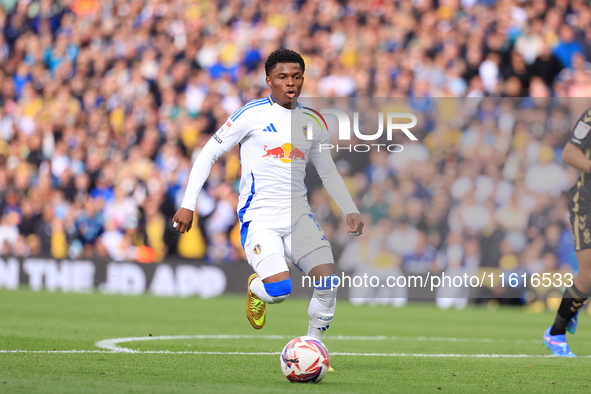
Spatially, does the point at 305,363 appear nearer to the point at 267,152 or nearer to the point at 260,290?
the point at 260,290

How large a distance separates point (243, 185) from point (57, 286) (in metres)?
10.5

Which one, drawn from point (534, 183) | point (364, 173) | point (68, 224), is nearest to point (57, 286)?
point (68, 224)

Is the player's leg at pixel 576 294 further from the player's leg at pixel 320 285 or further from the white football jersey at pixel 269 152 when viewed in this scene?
the player's leg at pixel 320 285

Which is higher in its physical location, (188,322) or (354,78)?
(354,78)

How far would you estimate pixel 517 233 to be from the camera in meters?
13.4

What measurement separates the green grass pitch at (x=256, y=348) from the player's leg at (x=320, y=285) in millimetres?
376

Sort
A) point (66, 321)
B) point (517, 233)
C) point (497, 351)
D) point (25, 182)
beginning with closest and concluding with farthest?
point (497, 351) → point (66, 321) → point (517, 233) → point (25, 182)

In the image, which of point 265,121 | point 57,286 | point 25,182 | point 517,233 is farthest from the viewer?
point 25,182

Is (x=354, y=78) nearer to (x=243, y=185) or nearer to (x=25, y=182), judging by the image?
(x=25, y=182)

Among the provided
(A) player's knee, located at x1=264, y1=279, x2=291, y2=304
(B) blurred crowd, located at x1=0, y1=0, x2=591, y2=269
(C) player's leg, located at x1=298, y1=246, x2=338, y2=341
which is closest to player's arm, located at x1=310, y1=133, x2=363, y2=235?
(C) player's leg, located at x1=298, y1=246, x2=338, y2=341

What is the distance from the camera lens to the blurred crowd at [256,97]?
1360 cm

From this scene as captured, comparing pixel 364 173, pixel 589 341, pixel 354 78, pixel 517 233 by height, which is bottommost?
pixel 589 341

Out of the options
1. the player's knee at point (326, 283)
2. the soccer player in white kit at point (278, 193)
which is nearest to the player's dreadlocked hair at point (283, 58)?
the soccer player in white kit at point (278, 193)

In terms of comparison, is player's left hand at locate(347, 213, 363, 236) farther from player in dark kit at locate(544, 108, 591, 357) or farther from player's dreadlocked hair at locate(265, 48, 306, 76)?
player in dark kit at locate(544, 108, 591, 357)
